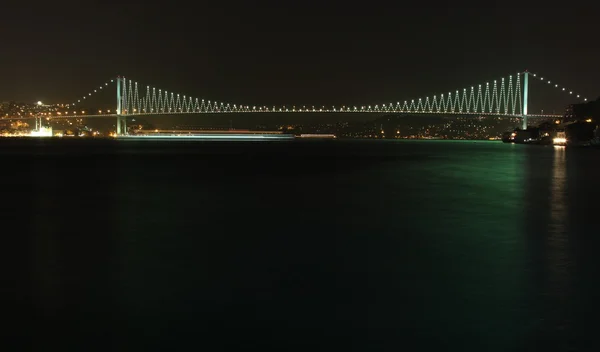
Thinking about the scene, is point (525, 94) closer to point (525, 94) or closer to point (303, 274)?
point (525, 94)

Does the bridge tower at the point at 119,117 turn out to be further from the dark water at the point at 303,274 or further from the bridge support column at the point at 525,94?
the dark water at the point at 303,274

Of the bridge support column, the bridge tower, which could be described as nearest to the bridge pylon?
the bridge support column

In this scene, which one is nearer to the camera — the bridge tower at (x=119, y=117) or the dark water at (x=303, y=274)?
Result: the dark water at (x=303, y=274)

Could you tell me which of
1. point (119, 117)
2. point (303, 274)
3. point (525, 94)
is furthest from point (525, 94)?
point (303, 274)

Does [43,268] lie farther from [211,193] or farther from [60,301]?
[211,193]

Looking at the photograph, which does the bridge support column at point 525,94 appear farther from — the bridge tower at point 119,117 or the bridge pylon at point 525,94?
the bridge tower at point 119,117

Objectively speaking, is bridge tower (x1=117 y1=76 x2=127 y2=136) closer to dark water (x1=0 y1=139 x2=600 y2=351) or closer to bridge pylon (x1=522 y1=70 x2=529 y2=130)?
bridge pylon (x1=522 y1=70 x2=529 y2=130)

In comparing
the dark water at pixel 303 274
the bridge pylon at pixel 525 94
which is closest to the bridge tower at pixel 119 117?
the bridge pylon at pixel 525 94

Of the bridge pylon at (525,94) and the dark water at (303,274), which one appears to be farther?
the bridge pylon at (525,94)

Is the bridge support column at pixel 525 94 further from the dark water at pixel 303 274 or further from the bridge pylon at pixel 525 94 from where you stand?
the dark water at pixel 303 274
